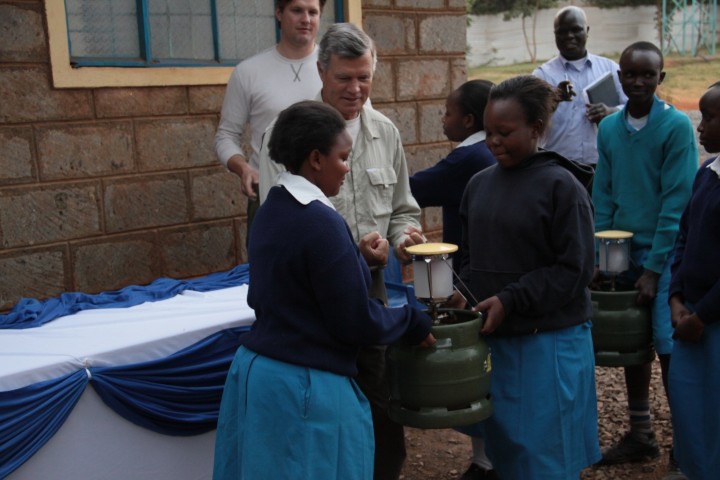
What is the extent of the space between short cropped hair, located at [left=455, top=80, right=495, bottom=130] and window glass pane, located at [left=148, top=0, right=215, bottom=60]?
215 centimetres

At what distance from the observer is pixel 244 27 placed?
585cm

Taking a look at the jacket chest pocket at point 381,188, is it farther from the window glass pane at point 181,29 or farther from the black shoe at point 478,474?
the window glass pane at point 181,29

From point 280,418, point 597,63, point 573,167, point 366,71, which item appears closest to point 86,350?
point 280,418

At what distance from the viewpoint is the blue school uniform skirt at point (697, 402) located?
350 cm

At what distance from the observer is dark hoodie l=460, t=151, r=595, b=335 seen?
127 inches

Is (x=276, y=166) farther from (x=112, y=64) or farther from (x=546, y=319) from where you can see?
(x=112, y=64)

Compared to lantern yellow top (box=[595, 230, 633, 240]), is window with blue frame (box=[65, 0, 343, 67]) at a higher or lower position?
higher

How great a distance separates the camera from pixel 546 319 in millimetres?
3307

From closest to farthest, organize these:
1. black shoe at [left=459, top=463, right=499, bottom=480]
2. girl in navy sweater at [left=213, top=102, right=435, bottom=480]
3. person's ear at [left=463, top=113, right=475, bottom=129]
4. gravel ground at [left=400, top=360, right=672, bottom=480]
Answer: girl in navy sweater at [left=213, top=102, right=435, bottom=480] < person's ear at [left=463, top=113, right=475, bottom=129] < black shoe at [left=459, top=463, right=499, bottom=480] < gravel ground at [left=400, top=360, right=672, bottom=480]

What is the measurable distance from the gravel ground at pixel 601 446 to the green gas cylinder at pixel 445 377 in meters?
1.55

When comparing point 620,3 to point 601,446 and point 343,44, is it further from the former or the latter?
point 343,44

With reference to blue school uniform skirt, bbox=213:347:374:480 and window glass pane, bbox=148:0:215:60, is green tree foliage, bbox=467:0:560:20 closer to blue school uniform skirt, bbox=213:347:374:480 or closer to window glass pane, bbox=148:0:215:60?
window glass pane, bbox=148:0:215:60

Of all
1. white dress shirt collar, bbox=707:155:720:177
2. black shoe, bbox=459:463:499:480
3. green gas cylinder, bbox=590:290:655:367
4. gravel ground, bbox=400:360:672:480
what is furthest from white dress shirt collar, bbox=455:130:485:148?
gravel ground, bbox=400:360:672:480

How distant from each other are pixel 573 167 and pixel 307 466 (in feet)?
5.08
